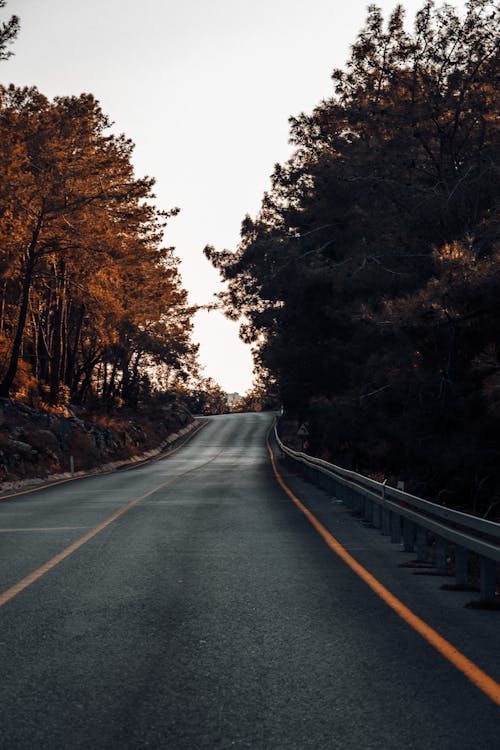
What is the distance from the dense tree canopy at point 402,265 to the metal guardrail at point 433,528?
8.43 feet

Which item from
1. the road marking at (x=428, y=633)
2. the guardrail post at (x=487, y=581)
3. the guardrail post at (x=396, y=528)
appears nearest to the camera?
the road marking at (x=428, y=633)

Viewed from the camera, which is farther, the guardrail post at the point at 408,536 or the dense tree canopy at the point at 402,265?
the dense tree canopy at the point at 402,265

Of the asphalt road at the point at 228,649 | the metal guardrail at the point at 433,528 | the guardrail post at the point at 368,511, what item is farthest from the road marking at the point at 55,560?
the guardrail post at the point at 368,511

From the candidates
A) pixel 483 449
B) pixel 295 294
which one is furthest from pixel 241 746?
pixel 295 294

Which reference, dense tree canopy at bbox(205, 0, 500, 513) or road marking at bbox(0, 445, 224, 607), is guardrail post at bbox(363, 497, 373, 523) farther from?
road marking at bbox(0, 445, 224, 607)

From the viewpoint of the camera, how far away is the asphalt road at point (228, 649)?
449 cm

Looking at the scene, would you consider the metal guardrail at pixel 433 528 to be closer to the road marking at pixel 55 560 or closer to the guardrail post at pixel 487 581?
the guardrail post at pixel 487 581

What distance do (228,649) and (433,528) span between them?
14.7ft

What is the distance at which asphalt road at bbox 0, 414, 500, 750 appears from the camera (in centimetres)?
449

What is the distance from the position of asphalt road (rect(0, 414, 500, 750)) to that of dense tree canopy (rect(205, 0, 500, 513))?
6.35m

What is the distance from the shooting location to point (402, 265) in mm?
27297

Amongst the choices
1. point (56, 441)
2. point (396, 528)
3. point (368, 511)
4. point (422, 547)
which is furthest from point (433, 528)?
point (56, 441)

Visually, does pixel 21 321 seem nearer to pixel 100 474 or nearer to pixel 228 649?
pixel 100 474

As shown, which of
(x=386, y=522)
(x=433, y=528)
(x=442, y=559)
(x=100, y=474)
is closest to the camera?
(x=433, y=528)
